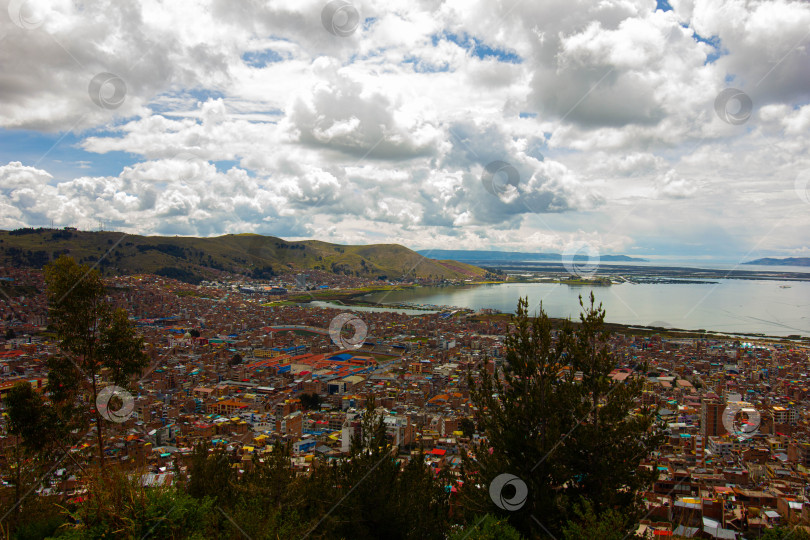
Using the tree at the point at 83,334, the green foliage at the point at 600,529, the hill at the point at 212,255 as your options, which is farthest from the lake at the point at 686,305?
the hill at the point at 212,255

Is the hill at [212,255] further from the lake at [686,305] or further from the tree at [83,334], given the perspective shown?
the tree at [83,334]

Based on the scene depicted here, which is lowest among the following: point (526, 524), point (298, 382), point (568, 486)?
point (298, 382)

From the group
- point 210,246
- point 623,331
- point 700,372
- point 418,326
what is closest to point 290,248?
point 210,246

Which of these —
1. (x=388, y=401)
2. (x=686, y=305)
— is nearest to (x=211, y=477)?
(x=388, y=401)

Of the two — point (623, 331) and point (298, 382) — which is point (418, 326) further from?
point (298, 382)

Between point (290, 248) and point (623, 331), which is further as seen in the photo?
point (290, 248)

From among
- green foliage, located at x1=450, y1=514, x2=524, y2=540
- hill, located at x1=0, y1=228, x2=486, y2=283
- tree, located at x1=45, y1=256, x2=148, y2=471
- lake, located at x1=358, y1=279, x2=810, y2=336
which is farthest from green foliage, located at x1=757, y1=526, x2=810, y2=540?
hill, located at x1=0, y1=228, x2=486, y2=283
